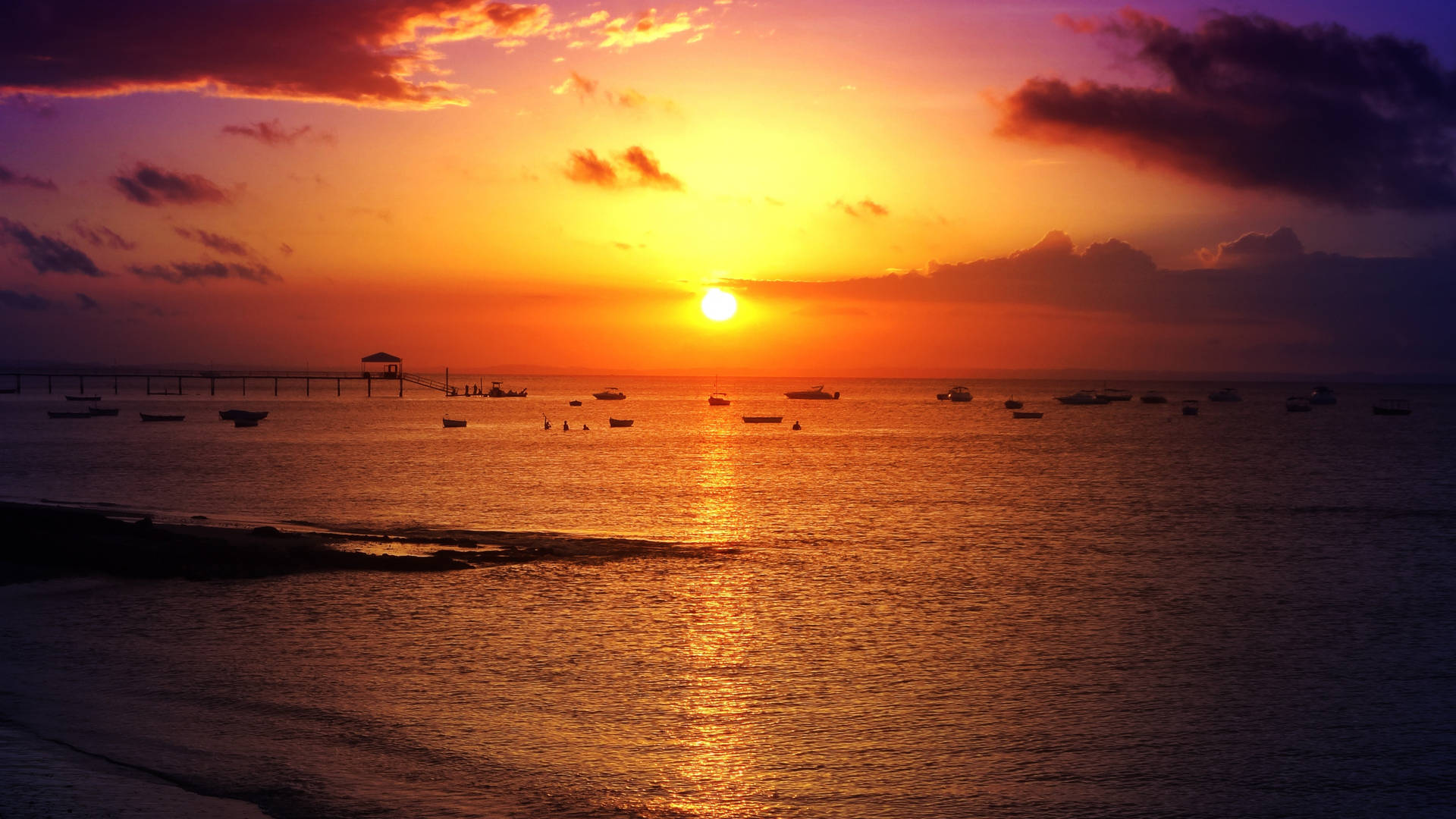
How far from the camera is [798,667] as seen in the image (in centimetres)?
2366

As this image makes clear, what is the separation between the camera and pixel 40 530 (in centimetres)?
3628

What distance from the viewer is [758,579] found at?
35.1m

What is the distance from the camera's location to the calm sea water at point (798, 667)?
1652cm

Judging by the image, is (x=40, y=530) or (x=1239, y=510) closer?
(x=40, y=530)

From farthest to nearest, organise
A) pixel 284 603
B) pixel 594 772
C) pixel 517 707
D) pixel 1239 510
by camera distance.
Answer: pixel 1239 510 < pixel 284 603 < pixel 517 707 < pixel 594 772

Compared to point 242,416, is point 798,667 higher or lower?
lower

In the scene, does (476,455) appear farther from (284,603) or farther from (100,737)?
(100,737)

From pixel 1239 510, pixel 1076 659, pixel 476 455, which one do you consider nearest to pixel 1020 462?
pixel 1239 510

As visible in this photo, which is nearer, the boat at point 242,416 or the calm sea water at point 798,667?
the calm sea water at point 798,667

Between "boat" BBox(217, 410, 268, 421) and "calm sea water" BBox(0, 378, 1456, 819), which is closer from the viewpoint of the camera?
"calm sea water" BBox(0, 378, 1456, 819)

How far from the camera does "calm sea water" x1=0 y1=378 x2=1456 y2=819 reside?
1652cm

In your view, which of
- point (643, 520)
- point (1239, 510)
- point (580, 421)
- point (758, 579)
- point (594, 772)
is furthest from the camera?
point (580, 421)

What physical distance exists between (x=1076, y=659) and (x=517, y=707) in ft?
43.4

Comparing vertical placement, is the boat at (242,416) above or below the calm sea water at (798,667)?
above
